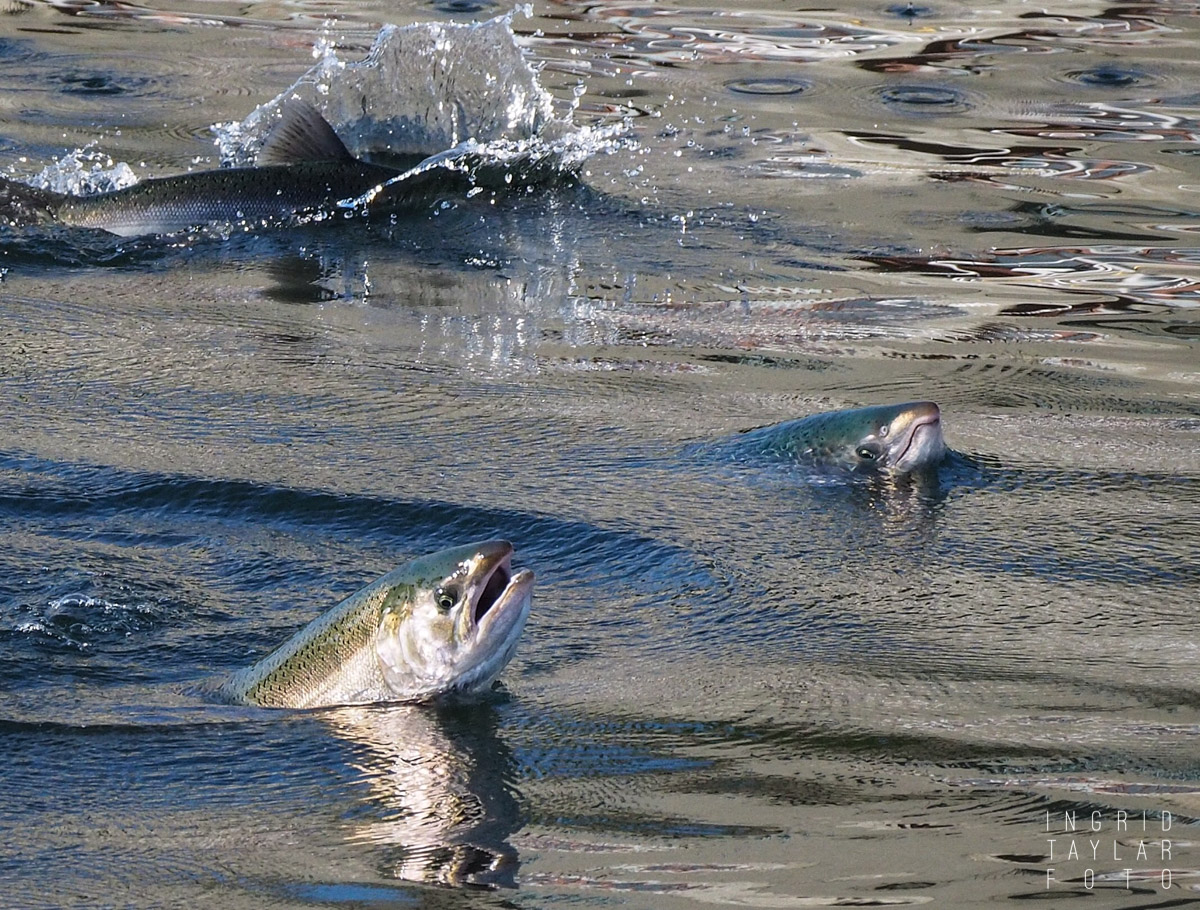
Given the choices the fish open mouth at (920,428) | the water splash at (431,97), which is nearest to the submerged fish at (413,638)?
the fish open mouth at (920,428)

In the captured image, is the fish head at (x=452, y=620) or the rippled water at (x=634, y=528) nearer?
the rippled water at (x=634, y=528)

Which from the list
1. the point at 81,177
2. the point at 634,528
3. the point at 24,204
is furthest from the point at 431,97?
the point at 634,528

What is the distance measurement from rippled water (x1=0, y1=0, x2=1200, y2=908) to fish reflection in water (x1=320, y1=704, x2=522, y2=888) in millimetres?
12

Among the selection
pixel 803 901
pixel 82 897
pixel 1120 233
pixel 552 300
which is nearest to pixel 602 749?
pixel 803 901

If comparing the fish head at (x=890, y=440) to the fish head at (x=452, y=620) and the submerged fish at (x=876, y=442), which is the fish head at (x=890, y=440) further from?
the fish head at (x=452, y=620)

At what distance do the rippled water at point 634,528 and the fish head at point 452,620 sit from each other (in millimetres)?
112

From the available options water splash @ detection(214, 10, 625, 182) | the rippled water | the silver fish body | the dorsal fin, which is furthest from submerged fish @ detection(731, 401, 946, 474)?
water splash @ detection(214, 10, 625, 182)

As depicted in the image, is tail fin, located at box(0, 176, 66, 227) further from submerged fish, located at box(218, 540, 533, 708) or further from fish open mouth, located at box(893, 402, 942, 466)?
submerged fish, located at box(218, 540, 533, 708)

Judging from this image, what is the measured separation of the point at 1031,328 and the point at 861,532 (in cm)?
270

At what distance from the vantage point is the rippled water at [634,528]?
3.40 metres

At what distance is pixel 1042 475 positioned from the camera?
5707 millimetres

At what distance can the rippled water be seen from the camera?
340 centimetres

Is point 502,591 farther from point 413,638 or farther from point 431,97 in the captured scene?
point 431,97

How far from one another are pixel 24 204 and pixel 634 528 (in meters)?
4.52
